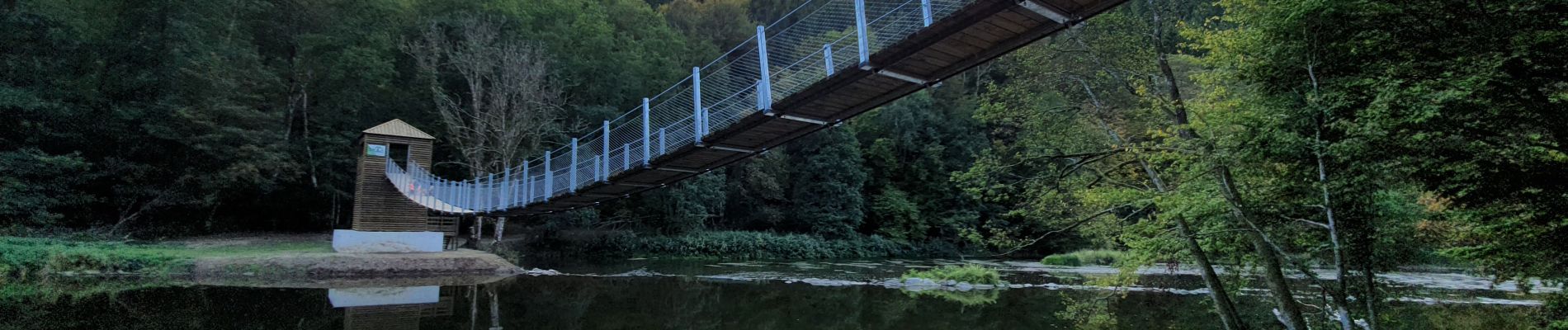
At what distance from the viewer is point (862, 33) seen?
21.3ft

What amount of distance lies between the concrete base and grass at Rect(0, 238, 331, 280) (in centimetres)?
138

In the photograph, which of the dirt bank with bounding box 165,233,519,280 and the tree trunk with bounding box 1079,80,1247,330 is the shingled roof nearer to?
the dirt bank with bounding box 165,233,519,280

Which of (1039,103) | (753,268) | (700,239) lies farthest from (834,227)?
(1039,103)

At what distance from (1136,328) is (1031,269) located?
12633 millimetres

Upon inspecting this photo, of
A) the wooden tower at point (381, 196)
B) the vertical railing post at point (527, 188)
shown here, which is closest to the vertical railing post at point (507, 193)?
the vertical railing post at point (527, 188)

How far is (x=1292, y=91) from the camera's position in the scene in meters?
6.21

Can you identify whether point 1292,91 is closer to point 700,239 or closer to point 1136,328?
point 1136,328

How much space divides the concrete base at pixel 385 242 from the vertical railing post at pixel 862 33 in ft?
46.2

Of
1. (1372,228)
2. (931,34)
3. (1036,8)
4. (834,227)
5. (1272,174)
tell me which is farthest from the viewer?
(834,227)

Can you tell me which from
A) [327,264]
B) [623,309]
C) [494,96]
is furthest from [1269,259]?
[494,96]

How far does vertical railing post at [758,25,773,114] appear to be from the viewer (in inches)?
301

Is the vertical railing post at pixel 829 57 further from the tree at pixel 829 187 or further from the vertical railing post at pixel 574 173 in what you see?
the tree at pixel 829 187

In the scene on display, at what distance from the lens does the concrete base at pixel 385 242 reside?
54.2ft

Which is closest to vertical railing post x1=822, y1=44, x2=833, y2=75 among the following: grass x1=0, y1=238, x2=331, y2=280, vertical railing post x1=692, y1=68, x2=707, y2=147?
vertical railing post x1=692, y1=68, x2=707, y2=147
